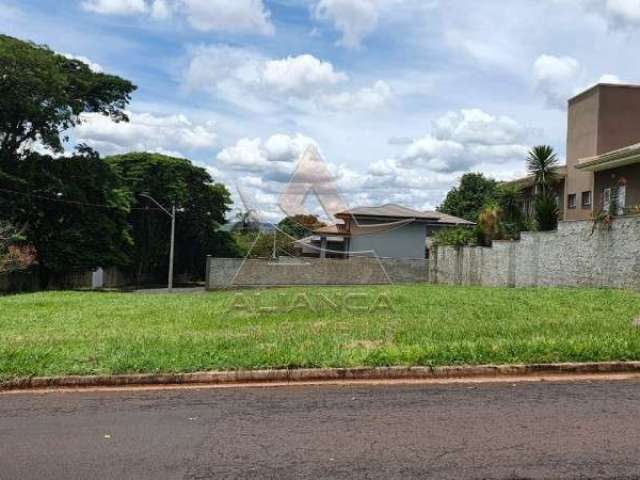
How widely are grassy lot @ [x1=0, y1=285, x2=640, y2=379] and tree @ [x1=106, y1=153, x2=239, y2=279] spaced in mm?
32562

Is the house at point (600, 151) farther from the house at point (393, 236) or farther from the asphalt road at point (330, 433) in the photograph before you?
the asphalt road at point (330, 433)

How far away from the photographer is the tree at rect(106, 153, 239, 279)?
4766 centimetres

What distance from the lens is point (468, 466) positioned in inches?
181

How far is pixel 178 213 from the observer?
1957 inches

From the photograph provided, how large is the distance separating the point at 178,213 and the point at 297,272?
64.8 feet

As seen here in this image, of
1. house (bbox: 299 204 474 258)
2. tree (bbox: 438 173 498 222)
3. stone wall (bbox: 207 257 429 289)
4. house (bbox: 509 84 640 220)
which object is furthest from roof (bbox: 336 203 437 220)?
tree (bbox: 438 173 498 222)

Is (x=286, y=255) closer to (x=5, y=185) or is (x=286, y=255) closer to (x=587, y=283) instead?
(x=5, y=185)

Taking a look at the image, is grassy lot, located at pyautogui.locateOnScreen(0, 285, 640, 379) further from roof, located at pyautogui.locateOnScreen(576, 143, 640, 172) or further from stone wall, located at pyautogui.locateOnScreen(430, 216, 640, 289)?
roof, located at pyautogui.locateOnScreen(576, 143, 640, 172)

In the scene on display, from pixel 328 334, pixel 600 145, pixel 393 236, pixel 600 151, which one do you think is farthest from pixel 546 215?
pixel 393 236

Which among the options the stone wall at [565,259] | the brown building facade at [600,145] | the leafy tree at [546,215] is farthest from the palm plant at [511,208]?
the leafy tree at [546,215]

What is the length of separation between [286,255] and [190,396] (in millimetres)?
25792

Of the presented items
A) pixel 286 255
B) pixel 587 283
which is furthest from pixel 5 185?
pixel 587 283

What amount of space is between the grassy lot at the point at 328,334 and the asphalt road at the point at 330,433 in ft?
2.83

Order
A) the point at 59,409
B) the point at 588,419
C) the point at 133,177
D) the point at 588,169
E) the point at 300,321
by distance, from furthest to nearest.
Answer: the point at 133,177
the point at 588,169
the point at 300,321
the point at 59,409
the point at 588,419
